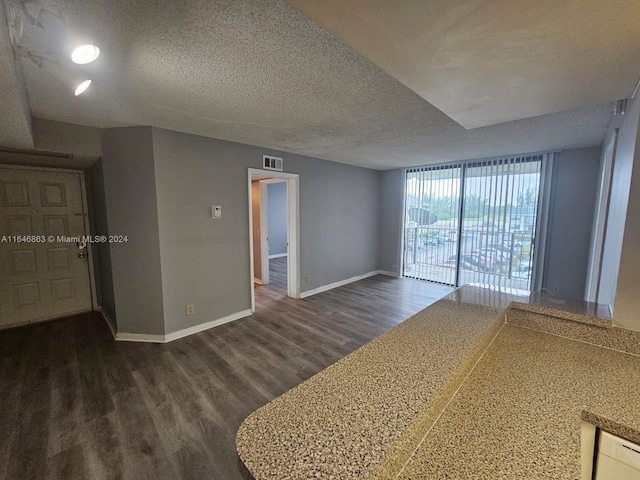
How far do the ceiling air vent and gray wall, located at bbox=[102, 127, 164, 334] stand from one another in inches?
54.2

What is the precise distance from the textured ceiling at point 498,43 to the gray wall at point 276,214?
7053mm

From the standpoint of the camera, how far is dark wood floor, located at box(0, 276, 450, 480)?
5.22 feet

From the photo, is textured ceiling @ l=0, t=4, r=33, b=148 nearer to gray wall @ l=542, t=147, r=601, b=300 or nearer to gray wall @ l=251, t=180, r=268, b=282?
gray wall @ l=251, t=180, r=268, b=282

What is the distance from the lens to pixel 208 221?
323cm

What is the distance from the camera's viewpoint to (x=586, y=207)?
3.67m

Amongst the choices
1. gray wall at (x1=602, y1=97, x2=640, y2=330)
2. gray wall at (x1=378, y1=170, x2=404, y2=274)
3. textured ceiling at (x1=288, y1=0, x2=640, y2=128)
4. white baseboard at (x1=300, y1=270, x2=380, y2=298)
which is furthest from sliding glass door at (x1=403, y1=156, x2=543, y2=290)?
gray wall at (x1=602, y1=97, x2=640, y2=330)

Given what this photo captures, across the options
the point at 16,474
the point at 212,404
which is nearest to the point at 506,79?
the point at 212,404

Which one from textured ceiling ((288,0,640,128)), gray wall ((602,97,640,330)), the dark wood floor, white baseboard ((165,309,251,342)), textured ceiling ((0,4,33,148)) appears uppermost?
textured ceiling ((0,4,33,148))

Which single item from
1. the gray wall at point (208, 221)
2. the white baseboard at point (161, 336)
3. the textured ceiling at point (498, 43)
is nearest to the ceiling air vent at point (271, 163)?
the gray wall at point (208, 221)

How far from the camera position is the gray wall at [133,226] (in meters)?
2.79

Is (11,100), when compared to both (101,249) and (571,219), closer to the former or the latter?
(101,249)

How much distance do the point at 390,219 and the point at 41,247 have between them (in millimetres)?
5793

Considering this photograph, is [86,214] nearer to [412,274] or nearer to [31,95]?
[31,95]

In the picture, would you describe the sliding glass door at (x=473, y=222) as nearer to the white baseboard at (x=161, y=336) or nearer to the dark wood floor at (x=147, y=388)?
the dark wood floor at (x=147, y=388)
